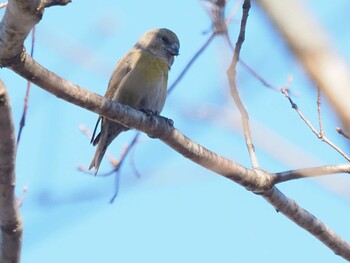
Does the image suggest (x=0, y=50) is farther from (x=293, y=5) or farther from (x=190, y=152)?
(x=293, y=5)

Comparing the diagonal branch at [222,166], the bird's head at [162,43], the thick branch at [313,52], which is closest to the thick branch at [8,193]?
the diagonal branch at [222,166]

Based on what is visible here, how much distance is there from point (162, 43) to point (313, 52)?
5145 millimetres

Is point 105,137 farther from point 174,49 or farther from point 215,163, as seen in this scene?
point 215,163

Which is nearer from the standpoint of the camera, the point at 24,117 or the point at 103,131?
the point at 24,117

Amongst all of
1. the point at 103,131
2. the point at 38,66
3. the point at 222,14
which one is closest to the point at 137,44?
the point at 103,131

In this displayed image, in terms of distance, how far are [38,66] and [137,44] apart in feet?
10.8

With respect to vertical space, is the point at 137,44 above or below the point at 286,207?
above

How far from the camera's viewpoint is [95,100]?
9.71ft

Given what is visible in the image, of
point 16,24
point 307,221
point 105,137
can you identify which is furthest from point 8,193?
point 105,137

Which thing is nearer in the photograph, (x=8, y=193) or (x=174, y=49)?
(x=8, y=193)

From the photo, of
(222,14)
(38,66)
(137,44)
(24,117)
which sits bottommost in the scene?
(24,117)

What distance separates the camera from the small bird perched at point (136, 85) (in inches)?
197

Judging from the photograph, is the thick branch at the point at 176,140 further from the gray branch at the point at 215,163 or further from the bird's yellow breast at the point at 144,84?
the bird's yellow breast at the point at 144,84

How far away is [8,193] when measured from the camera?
2.57 meters
